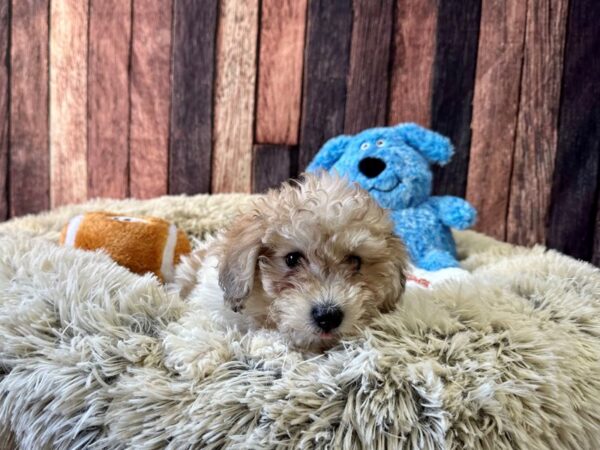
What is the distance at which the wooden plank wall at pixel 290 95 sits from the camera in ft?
9.04

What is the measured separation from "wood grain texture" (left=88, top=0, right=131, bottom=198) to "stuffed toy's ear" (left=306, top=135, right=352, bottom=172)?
45.4 inches

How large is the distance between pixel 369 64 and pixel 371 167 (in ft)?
1.94

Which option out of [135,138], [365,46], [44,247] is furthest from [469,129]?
[44,247]

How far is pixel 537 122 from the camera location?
2787 millimetres

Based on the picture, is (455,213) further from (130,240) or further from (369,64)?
(130,240)

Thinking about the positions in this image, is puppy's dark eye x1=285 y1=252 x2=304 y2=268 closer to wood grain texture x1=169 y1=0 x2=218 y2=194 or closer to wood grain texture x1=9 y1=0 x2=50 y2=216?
wood grain texture x1=169 y1=0 x2=218 y2=194

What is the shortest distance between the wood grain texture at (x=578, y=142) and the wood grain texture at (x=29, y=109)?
2.78 meters

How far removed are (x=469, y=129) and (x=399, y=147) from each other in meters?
0.49

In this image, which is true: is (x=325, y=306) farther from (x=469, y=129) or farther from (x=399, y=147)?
(x=469, y=129)

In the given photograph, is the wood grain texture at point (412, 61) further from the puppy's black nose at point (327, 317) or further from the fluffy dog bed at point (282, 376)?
the puppy's black nose at point (327, 317)

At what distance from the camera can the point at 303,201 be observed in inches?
67.1

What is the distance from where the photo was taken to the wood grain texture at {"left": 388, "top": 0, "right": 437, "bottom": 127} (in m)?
2.83

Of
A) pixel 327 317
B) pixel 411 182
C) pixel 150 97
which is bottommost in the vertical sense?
pixel 327 317

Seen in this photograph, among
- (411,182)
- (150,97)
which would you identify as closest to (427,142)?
(411,182)
